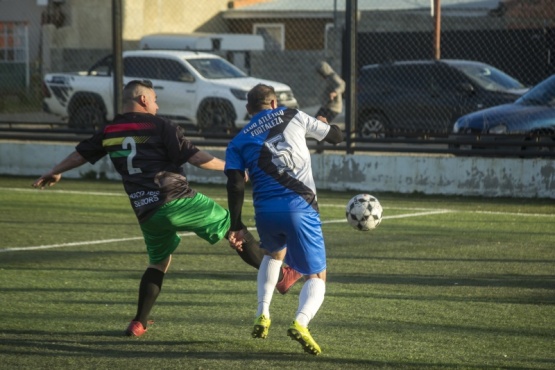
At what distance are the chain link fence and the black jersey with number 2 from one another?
8736 millimetres

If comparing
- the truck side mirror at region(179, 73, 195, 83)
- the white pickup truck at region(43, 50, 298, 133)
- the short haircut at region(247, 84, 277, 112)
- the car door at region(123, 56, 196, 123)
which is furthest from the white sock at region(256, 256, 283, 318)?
the truck side mirror at region(179, 73, 195, 83)

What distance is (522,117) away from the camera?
16719mm

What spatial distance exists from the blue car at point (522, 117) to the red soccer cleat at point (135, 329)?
9879mm

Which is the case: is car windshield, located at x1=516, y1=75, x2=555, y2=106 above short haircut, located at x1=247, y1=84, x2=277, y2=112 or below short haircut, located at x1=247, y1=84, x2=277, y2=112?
below

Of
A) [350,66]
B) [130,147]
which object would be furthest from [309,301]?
[350,66]

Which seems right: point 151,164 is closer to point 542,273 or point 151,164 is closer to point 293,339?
point 293,339

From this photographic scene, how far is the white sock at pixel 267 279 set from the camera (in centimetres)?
702

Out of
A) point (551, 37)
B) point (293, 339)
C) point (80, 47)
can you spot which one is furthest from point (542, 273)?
point (80, 47)

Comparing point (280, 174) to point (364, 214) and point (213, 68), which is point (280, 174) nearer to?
point (364, 214)

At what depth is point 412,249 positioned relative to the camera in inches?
436

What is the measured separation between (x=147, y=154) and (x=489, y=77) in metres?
14.7

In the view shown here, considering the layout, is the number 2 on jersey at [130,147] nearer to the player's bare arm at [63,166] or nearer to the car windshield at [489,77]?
the player's bare arm at [63,166]

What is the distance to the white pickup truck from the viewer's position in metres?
22.7

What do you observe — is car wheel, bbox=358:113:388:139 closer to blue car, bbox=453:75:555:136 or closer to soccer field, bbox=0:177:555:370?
blue car, bbox=453:75:555:136
